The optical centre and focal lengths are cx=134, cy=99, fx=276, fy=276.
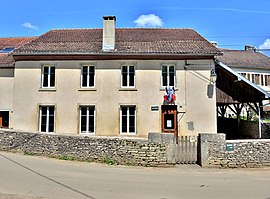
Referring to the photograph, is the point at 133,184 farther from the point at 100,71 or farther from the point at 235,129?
the point at 235,129

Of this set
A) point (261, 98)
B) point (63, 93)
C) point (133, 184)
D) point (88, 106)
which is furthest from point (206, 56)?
point (133, 184)

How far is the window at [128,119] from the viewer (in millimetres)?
18766

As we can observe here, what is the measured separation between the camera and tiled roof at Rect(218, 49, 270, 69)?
44.6 metres

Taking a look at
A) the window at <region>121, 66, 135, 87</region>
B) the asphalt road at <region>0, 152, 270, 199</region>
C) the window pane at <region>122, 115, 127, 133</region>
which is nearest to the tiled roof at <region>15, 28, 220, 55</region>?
the window at <region>121, 66, 135, 87</region>

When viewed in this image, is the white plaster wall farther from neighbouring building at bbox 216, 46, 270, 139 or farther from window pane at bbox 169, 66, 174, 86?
neighbouring building at bbox 216, 46, 270, 139

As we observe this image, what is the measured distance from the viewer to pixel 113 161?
39.4 feet

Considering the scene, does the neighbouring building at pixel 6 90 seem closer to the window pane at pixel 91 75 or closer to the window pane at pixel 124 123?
the window pane at pixel 91 75

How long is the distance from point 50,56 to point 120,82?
17.1 ft

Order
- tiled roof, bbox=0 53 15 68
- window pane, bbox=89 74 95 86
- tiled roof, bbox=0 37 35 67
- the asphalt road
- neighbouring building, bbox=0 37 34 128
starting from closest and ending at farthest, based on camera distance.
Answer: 1. the asphalt road
2. window pane, bbox=89 74 95 86
3. neighbouring building, bbox=0 37 34 128
4. tiled roof, bbox=0 53 15 68
5. tiled roof, bbox=0 37 35 67

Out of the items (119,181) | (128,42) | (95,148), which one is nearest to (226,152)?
(119,181)

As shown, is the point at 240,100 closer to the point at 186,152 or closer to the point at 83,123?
the point at 186,152

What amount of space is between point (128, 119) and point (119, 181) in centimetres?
994

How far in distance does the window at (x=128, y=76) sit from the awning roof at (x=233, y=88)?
Result: 603cm

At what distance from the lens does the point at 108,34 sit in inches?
778
